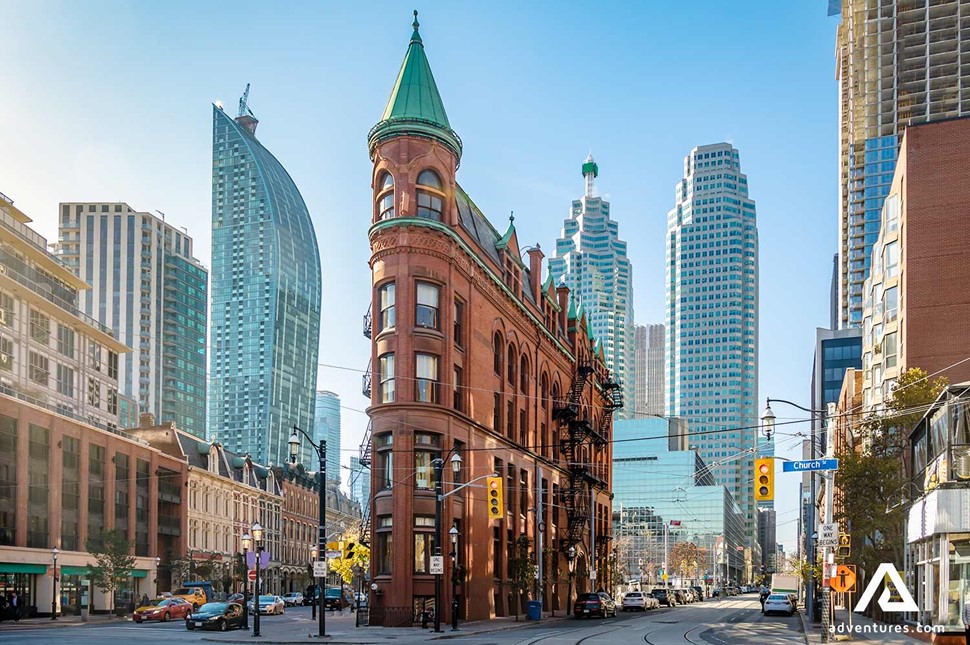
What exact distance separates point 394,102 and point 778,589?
59646 mm

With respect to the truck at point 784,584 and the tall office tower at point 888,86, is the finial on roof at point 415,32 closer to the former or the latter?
the truck at point 784,584

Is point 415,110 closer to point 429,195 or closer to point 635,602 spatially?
point 429,195

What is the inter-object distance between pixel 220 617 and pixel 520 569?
19.4 meters

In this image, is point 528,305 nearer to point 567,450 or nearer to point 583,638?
point 567,450

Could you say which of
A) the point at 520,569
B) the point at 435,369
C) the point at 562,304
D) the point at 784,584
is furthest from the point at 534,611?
the point at 784,584

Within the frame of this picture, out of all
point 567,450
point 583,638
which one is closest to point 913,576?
point 583,638

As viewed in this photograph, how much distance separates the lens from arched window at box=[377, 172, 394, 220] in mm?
54156

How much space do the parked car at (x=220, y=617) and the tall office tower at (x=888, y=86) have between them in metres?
142

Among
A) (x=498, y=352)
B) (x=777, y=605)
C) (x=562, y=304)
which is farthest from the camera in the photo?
(x=562, y=304)

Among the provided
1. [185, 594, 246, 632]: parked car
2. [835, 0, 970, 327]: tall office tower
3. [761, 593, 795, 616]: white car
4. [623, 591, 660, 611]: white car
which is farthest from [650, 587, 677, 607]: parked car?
[835, 0, 970, 327]: tall office tower

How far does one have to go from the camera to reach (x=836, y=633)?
136ft

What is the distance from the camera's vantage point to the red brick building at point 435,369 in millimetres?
51406

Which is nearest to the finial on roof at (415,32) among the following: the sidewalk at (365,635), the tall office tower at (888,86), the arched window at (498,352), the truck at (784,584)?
the arched window at (498,352)

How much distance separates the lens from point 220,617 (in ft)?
164
